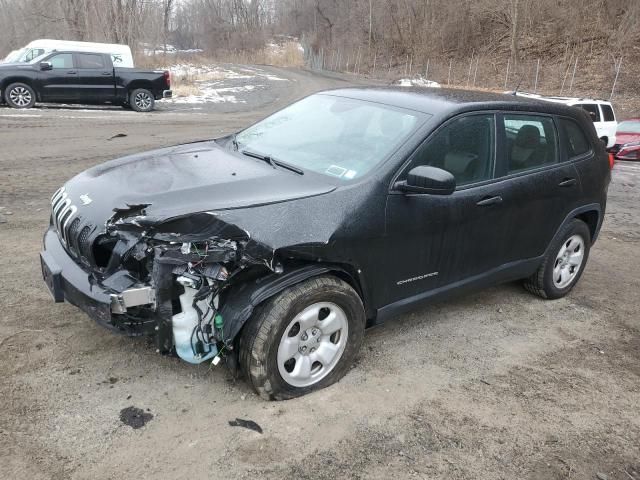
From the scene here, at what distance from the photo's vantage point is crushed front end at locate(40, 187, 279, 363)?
276 cm

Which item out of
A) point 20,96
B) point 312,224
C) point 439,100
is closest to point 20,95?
point 20,96

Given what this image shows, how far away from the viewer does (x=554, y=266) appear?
4727mm

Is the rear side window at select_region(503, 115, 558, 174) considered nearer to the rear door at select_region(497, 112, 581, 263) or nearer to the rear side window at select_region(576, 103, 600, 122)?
the rear door at select_region(497, 112, 581, 263)

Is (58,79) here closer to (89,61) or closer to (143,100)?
(89,61)

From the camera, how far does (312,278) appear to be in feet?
10.1

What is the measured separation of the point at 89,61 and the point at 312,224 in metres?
15.9

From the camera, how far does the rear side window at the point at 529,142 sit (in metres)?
4.03

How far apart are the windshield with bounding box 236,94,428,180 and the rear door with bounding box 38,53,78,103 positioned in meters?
14.0

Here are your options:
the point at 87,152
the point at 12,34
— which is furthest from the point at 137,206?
the point at 12,34

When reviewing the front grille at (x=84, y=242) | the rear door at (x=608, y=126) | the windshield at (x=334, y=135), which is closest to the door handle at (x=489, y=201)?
the windshield at (x=334, y=135)

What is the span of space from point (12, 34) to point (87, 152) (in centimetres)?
4745

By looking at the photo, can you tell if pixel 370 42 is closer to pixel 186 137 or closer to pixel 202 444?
pixel 186 137

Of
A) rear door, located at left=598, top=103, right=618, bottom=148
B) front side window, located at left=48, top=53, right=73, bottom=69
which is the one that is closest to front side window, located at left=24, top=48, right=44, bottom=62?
front side window, located at left=48, top=53, right=73, bottom=69

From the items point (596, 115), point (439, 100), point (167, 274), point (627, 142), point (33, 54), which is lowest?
point (627, 142)
